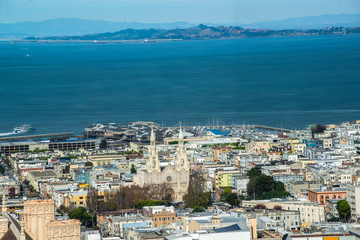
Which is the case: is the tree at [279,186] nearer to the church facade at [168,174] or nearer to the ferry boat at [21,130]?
the church facade at [168,174]

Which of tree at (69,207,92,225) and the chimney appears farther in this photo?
tree at (69,207,92,225)

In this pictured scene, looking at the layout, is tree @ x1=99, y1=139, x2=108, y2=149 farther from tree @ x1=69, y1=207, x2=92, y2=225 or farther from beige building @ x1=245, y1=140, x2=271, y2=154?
tree @ x1=69, y1=207, x2=92, y2=225

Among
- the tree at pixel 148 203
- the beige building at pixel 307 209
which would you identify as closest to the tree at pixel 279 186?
the beige building at pixel 307 209

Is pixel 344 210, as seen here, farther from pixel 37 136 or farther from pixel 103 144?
pixel 37 136

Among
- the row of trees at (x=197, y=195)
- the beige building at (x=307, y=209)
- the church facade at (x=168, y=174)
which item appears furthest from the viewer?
the church facade at (x=168, y=174)

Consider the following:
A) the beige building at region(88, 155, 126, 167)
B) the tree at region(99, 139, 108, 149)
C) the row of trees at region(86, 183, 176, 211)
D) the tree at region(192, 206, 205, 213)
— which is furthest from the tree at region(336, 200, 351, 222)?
the tree at region(99, 139, 108, 149)

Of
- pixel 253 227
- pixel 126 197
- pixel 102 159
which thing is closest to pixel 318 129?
pixel 102 159
